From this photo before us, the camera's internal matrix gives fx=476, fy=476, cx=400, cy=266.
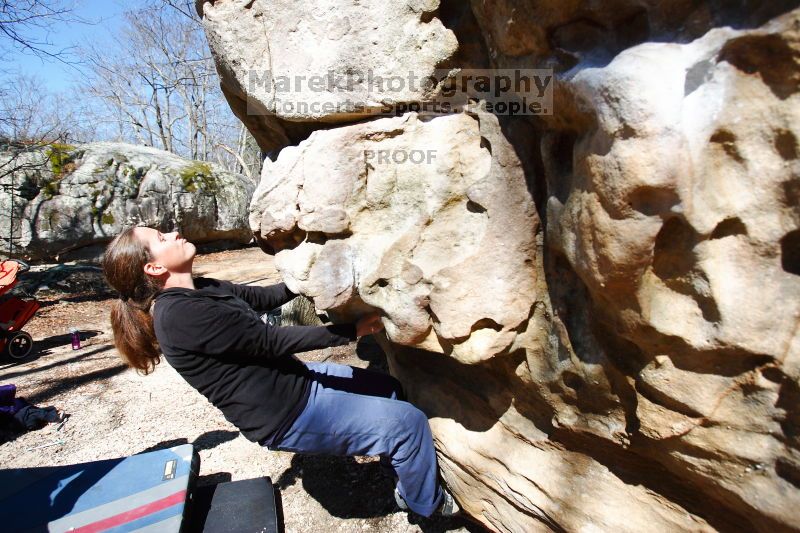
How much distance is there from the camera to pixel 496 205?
1714 millimetres

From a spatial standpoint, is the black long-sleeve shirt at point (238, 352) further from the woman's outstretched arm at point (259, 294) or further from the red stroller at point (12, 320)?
the red stroller at point (12, 320)

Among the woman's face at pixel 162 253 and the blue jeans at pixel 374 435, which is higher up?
the woman's face at pixel 162 253

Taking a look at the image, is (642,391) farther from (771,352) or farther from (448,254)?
(448,254)

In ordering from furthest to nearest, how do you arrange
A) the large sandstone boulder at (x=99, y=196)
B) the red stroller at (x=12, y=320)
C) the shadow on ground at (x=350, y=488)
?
the large sandstone boulder at (x=99, y=196) < the red stroller at (x=12, y=320) < the shadow on ground at (x=350, y=488)

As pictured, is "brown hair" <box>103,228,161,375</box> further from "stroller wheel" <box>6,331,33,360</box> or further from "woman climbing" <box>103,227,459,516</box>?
"stroller wheel" <box>6,331,33,360</box>

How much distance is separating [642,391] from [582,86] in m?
0.90

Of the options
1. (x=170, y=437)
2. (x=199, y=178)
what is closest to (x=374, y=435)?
(x=170, y=437)

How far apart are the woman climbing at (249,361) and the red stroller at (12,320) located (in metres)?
4.31

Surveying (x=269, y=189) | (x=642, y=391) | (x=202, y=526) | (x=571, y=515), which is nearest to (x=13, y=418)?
(x=202, y=526)

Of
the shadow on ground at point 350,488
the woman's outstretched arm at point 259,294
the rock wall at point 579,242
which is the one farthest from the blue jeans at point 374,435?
the woman's outstretched arm at point 259,294

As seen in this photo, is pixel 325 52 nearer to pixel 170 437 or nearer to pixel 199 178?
pixel 170 437

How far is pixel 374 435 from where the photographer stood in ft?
6.81

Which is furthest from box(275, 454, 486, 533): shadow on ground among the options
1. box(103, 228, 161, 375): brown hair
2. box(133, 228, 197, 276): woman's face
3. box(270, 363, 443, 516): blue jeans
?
box(133, 228, 197, 276): woman's face

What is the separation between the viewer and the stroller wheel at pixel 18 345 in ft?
16.9
